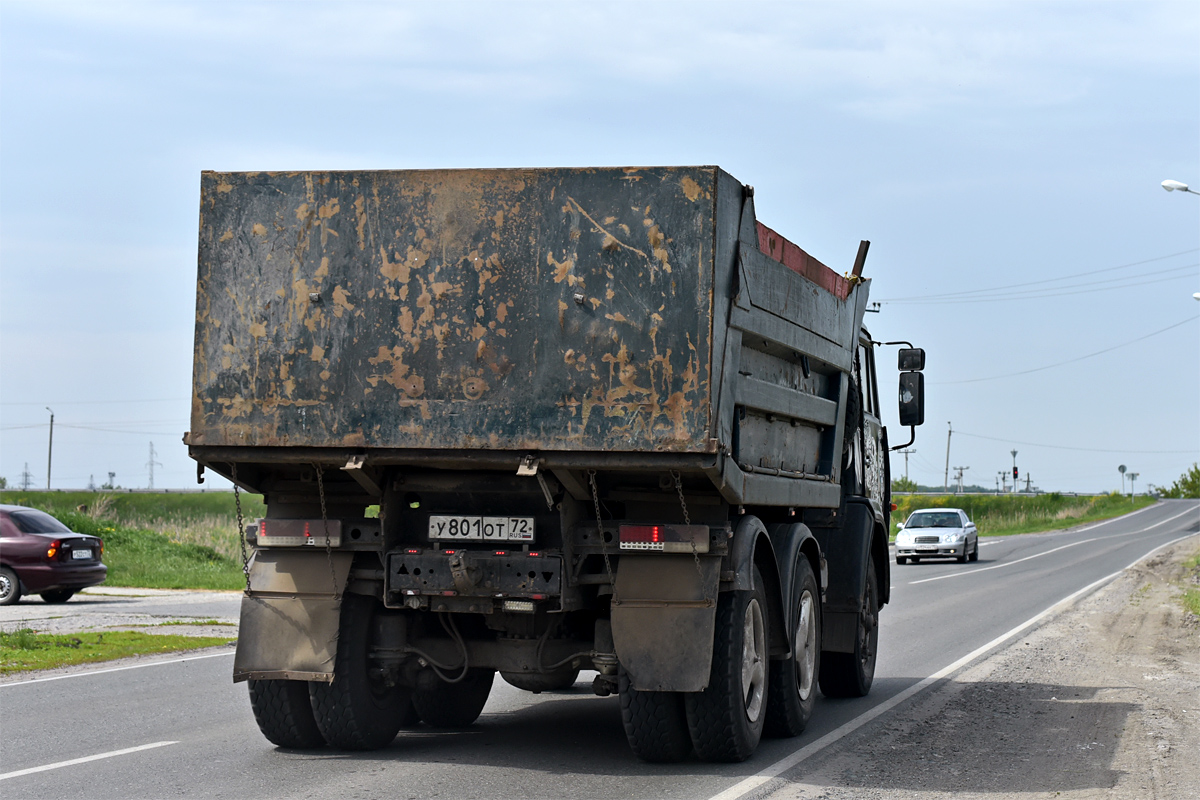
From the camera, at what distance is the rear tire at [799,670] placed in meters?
8.41

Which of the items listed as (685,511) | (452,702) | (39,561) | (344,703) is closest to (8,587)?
(39,561)

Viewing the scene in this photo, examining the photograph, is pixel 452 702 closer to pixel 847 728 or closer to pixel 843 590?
pixel 847 728

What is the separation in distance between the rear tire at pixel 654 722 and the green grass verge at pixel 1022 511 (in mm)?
59305

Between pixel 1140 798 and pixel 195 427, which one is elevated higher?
pixel 195 427

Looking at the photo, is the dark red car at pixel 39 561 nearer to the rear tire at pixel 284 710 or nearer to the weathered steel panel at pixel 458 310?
the rear tire at pixel 284 710

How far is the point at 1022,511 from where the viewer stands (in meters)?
88.3

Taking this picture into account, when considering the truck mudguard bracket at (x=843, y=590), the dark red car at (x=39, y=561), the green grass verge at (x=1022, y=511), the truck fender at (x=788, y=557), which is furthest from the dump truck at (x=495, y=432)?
the green grass verge at (x=1022, y=511)

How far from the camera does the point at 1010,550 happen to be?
4703 cm

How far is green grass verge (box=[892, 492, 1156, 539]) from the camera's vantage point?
75.0 m

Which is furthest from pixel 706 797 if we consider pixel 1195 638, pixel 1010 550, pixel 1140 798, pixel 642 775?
pixel 1010 550

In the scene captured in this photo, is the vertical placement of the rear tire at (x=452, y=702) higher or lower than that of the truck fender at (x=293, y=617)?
lower

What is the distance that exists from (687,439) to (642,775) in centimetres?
190

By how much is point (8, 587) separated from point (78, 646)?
7.90 meters

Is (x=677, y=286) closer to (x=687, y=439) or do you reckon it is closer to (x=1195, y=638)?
(x=687, y=439)
